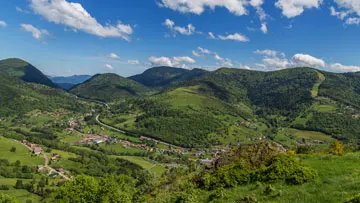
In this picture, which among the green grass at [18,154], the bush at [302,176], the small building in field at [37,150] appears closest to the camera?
the bush at [302,176]

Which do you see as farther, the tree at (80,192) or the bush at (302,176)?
the tree at (80,192)

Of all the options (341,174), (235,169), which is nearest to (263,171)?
(235,169)

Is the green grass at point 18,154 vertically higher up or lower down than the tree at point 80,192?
lower down

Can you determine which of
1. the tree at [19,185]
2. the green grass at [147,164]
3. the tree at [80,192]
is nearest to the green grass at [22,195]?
the tree at [19,185]

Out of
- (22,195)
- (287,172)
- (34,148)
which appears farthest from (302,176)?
(34,148)

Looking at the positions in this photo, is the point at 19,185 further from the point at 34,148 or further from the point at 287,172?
the point at 287,172

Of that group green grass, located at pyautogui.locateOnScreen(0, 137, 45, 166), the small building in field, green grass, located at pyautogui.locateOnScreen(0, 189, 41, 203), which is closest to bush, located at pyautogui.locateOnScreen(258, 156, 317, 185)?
green grass, located at pyautogui.locateOnScreen(0, 189, 41, 203)

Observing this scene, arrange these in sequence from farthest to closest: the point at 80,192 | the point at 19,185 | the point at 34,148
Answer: the point at 34,148, the point at 19,185, the point at 80,192

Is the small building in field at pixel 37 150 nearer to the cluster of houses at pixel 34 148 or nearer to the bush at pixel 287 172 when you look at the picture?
the cluster of houses at pixel 34 148

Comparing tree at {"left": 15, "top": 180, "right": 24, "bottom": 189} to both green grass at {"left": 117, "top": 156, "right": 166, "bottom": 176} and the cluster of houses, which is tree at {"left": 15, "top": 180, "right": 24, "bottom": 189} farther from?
green grass at {"left": 117, "top": 156, "right": 166, "bottom": 176}

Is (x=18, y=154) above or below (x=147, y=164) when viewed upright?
below
